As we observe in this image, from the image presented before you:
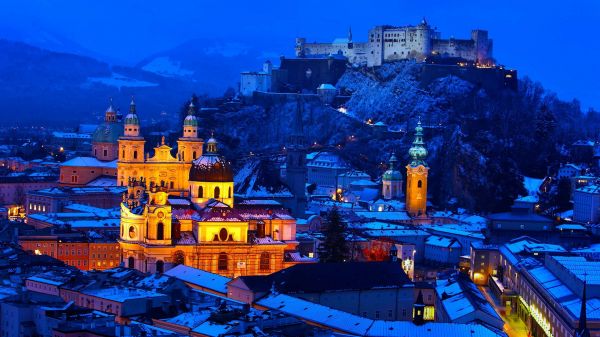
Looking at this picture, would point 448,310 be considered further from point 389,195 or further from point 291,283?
point 389,195

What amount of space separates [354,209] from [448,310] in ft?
174

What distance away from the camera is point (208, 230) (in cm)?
8194

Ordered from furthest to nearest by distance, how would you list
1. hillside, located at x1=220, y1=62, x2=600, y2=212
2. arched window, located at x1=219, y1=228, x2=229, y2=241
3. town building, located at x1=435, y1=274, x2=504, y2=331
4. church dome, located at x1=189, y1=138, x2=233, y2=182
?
hillside, located at x1=220, y1=62, x2=600, y2=212, church dome, located at x1=189, y1=138, x2=233, y2=182, arched window, located at x1=219, y1=228, x2=229, y2=241, town building, located at x1=435, y1=274, x2=504, y2=331

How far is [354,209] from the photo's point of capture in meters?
120

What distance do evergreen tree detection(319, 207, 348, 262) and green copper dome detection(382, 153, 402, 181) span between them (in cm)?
3891

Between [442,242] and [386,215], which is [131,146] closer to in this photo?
[386,215]

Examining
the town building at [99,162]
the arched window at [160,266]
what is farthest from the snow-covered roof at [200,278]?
the town building at [99,162]

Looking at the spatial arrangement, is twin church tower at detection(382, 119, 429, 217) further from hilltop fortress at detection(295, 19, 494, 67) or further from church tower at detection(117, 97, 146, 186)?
church tower at detection(117, 97, 146, 186)

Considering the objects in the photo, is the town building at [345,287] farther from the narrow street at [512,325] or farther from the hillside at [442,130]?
the hillside at [442,130]

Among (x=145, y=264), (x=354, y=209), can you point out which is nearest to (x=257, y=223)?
(x=145, y=264)

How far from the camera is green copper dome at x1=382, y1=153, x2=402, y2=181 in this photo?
5059 inches

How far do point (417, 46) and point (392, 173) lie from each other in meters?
24.7

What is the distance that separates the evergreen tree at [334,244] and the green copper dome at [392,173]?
128 feet

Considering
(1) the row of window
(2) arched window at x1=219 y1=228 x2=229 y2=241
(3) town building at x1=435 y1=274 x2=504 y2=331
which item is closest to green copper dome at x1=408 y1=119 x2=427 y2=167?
(1) the row of window
